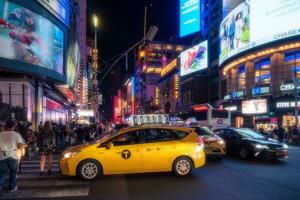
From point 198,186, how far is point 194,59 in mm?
66870

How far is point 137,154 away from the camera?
37.2ft

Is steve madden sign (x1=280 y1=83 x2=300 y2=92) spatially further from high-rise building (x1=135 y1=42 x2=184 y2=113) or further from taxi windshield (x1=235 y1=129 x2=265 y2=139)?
high-rise building (x1=135 y1=42 x2=184 y2=113)

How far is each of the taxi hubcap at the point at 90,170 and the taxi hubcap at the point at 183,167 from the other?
2412 mm

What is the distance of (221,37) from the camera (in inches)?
2346

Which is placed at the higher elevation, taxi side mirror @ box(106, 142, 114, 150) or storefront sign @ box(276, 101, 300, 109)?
storefront sign @ box(276, 101, 300, 109)

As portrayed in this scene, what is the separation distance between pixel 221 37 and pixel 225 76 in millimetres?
7318

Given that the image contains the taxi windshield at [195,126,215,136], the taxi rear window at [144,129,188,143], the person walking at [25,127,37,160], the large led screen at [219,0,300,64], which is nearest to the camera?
the taxi rear window at [144,129,188,143]

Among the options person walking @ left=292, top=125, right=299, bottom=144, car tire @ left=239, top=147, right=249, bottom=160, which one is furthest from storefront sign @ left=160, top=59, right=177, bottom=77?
car tire @ left=239, top=147, right=249, bottom=160

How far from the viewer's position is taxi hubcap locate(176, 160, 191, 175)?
38.2 feet

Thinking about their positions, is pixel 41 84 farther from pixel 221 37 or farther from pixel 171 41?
pixel 171 41

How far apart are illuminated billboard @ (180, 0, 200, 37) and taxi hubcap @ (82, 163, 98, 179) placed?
71176mm

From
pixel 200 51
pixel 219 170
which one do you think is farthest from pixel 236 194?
pixel 200 51

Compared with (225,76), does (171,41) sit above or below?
above

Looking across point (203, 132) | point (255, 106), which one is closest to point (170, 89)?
point (255, 106)
